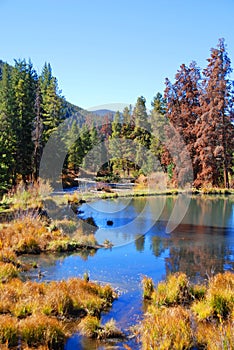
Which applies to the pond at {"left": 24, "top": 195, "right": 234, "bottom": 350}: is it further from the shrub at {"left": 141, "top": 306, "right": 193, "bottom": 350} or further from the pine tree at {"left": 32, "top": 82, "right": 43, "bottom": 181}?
the pine tree at {"left": 32, "top": 82, "right": 43, "bottom": 181}

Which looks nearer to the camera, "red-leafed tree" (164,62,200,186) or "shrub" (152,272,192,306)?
"shrub" (152,272,192,306)

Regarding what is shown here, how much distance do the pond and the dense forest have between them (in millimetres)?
11047

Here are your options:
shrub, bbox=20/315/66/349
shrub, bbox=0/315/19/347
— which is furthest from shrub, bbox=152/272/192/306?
shrub, bbox=0/315/19/347

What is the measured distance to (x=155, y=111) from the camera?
39.9 m

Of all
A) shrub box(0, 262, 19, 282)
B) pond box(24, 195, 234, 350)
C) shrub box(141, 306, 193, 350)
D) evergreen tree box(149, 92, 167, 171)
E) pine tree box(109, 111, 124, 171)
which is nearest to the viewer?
shrub box(141, 306, 193, 350)

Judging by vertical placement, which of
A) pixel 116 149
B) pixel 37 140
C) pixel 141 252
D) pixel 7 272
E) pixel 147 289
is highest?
pixel 116 149

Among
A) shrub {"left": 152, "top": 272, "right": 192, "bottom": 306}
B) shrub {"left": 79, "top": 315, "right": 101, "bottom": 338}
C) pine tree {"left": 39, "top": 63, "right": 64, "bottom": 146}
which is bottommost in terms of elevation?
shrub {"left": 79, "top": 315, "right": 101, "bottom": 338}

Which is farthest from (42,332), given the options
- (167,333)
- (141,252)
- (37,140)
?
(37,140)

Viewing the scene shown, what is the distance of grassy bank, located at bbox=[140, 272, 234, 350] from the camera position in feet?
15.4

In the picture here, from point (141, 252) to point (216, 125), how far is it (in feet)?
68.5

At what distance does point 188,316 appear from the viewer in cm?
550

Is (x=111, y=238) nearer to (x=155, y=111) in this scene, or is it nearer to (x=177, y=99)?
(x=177, y=99)

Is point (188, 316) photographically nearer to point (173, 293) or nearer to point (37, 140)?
point (173, 293)

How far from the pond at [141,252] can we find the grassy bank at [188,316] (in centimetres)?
35
